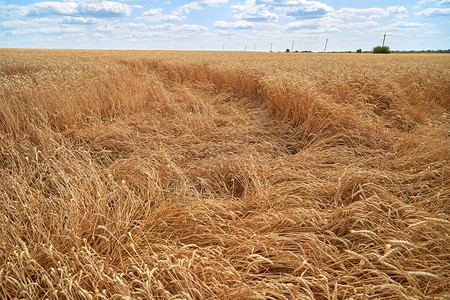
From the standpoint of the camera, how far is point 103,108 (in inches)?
216

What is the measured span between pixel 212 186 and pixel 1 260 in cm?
187

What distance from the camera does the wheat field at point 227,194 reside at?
1.47m

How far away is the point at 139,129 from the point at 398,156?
164 inches

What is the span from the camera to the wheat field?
147 centimetres

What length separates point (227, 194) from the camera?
9.12 ft

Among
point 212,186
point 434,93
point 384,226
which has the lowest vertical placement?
point 212,186

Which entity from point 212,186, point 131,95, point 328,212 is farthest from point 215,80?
point 328,212

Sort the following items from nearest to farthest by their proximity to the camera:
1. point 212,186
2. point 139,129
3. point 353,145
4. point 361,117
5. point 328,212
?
point 328,212, point 212,186, point 353,145, point 361,117, point 139,129

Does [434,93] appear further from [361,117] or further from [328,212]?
[328,212]

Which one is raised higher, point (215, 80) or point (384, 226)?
point (215, 80)

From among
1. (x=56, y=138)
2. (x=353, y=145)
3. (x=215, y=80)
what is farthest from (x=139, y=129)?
(x=215, y=80)

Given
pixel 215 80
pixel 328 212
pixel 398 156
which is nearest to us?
pixel 328 212

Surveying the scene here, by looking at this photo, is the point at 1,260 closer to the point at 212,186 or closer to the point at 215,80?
the point at 212,186

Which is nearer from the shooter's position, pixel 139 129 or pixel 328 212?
pixel 328 212
